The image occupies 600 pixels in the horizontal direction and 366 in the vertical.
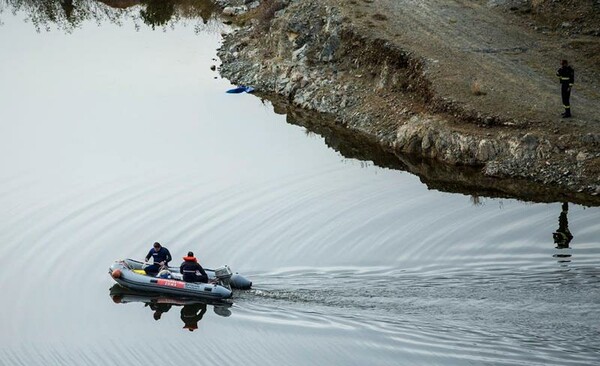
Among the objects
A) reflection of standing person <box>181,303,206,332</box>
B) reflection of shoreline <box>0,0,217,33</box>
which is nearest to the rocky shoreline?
reflection of shoreline <box>0,0,217,33</box>

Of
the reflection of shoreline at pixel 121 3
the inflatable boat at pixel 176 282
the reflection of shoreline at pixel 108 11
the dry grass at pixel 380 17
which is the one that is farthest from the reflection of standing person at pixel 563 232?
the reflection of shoreline at pixel 121 3

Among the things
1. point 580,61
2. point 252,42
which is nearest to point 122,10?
point 252,42

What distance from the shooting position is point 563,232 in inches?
1144

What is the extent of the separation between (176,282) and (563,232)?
499 inches

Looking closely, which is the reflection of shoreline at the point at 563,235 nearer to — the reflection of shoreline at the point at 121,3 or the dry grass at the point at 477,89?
the dry grass at the point at 477,89

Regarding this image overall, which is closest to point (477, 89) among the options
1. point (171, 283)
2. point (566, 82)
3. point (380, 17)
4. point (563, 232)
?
point (566, 82)

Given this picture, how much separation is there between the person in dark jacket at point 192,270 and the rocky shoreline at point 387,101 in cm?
1173

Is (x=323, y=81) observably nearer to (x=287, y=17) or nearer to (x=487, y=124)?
(x=287, y=17)

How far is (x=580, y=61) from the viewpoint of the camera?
127 ft

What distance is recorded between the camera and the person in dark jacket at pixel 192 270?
91.9ft

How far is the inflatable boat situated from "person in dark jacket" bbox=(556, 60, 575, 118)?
14.3 m

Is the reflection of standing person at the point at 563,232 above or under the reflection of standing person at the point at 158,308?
above

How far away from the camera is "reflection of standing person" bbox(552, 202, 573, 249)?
28020 mm

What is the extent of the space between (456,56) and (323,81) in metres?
6.57
